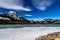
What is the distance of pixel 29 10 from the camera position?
4367 millimetres

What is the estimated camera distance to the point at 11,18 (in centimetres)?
415

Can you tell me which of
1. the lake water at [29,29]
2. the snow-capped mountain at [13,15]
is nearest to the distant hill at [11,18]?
the snow-capped mountain at [13,15]

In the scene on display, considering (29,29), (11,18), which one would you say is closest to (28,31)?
(29,29)

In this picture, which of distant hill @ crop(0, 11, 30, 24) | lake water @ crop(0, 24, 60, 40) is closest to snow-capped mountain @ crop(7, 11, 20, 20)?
distant hill @ crop(0, 11, 30, 24)

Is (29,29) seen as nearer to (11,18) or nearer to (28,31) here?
(28,31)

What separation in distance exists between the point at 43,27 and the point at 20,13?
2.90 feet

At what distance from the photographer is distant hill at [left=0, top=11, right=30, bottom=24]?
13.4 feet

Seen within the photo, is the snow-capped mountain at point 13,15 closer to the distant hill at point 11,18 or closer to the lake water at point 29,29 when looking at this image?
the distant hill at point 11,18

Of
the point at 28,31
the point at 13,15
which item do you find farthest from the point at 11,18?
the point at 28,31

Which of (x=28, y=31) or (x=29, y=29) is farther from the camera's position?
(x=29, y=29)

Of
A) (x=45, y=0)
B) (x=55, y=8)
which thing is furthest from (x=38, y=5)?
(x=55, y=8)

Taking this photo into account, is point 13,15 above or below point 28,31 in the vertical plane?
above

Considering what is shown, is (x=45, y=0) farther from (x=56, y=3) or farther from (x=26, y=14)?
(x=26, y=14)

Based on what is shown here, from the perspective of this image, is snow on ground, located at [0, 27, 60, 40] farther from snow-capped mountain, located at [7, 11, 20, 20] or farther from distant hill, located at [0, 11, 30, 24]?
snow-capped mountain, located at [7, 11, 20, 20]
